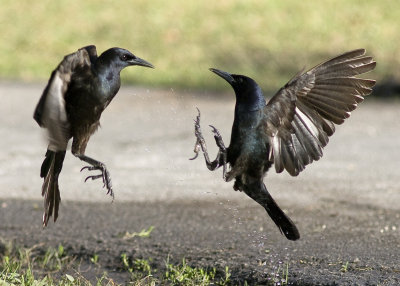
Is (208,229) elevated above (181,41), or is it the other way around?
(181,41)

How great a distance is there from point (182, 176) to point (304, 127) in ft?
12.1

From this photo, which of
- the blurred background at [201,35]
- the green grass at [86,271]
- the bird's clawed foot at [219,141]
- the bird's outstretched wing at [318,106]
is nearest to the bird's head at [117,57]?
the bird's clawed foot at [219,141]

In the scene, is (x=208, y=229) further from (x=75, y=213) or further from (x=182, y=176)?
(x=182, y=176)

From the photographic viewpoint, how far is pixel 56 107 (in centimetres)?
411

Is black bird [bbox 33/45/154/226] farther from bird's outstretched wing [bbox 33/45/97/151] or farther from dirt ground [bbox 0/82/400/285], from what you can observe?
dirt ground [bbox 0/82/400/285]

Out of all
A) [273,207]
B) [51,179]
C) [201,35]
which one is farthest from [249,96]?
[201,35]

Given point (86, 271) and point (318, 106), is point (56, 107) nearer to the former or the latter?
point (318, 106)

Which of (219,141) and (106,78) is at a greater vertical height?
(106,78)

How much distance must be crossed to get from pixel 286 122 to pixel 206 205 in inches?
108

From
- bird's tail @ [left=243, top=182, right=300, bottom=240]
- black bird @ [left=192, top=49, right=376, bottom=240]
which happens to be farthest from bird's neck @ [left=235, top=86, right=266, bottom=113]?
bird's tail @ [left=243, top=182, right=300, bottom=240]

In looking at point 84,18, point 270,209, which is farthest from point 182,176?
point 84,18

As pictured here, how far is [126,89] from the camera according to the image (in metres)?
13.0

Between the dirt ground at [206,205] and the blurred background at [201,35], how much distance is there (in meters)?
2.81

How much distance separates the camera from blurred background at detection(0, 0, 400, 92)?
557 inches
